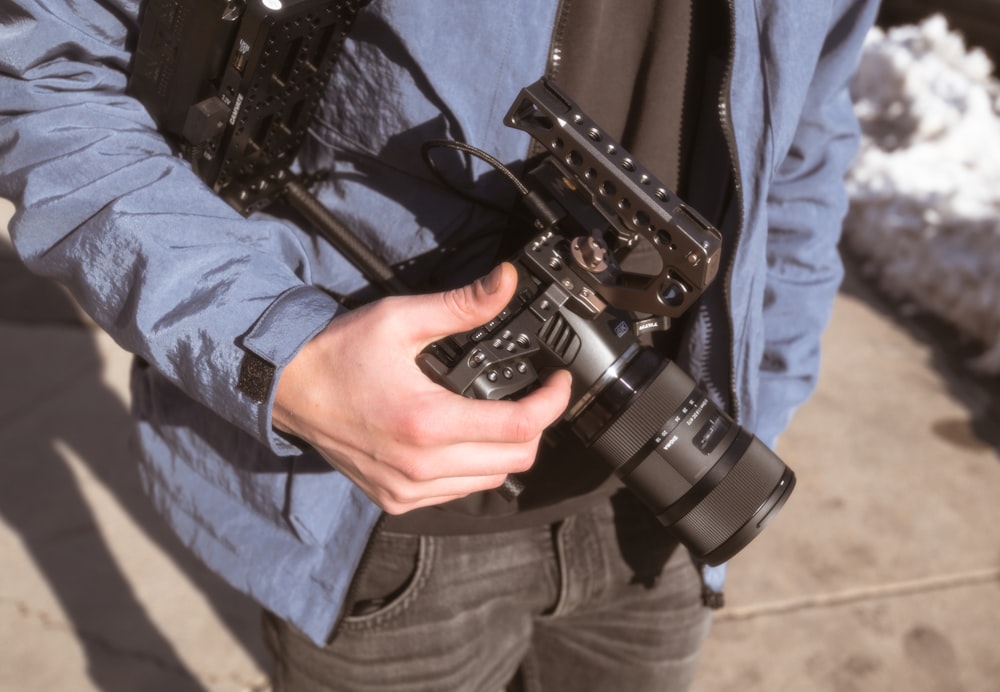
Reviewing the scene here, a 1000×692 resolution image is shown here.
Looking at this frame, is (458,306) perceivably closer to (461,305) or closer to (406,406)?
(461,305)

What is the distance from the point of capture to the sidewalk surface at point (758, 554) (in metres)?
2.45

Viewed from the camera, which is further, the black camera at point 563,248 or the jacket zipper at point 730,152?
the jacket zipper at point 730,152

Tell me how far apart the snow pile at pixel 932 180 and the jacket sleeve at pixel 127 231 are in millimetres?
3207

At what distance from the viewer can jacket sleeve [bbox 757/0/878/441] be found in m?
1.31

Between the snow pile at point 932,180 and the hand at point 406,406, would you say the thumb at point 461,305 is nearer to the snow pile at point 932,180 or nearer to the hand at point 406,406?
the hand at point 406,406

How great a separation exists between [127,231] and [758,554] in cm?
231

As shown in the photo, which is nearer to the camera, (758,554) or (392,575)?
(392,575)

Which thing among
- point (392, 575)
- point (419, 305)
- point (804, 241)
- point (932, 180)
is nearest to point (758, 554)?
point (804, 241)

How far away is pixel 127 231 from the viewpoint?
0.92 m

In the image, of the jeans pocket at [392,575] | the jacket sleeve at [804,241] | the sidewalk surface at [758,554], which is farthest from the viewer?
the sidewalk surface at [758,554]

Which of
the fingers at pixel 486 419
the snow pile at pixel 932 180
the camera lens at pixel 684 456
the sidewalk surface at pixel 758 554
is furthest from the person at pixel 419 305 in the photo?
the snow pile at pixel 932 180

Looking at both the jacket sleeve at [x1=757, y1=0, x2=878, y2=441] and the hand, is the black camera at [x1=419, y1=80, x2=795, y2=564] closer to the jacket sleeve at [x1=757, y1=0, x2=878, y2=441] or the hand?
the hand

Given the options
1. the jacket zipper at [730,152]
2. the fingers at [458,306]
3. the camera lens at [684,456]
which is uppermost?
the jacket zipper at [730,152]

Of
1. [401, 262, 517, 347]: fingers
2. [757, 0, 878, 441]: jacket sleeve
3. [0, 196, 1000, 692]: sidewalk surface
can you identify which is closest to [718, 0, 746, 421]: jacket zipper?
[757, 0, 878, 441]: jacket sleeve
